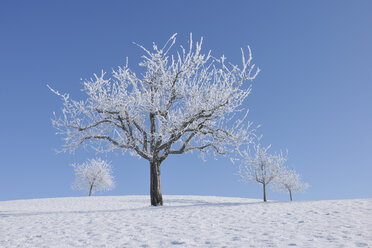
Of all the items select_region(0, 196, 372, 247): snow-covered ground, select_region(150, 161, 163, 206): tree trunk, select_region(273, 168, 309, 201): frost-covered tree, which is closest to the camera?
select_region(0, 196, 372, 247): snow-covered ground

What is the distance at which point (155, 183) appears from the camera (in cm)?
1586

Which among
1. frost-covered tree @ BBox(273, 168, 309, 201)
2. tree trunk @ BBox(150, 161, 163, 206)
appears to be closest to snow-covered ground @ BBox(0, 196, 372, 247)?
tree trunk @ BBox(150, 161, 163, 206)

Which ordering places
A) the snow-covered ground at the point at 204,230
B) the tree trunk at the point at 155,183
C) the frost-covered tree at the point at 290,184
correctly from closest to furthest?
the snow-covered ground at the point at 204,230 < the tree trunk at the point at 155,183 < the frost-covered tree at the point at 290,184

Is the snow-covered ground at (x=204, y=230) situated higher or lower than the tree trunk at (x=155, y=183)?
lower

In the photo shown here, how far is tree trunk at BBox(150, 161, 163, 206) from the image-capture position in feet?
52.0

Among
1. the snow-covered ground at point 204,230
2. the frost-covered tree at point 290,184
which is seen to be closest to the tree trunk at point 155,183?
the snow-covered ground at point 204,230

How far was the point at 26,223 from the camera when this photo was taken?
10.9m

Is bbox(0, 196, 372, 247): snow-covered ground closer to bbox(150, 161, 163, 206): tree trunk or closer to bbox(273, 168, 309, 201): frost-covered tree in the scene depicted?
bbox(150, 161, 163, 206): tree trunk

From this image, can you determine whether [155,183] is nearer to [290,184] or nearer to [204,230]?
[204,230]

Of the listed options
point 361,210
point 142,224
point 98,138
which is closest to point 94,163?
point 98,138

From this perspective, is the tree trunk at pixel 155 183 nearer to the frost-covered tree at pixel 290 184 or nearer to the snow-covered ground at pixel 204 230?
the snow-covered ground at pixel 204 230

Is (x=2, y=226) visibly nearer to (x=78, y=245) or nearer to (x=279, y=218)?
(x=78, y=245)

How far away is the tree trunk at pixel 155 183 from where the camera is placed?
15.8 meters

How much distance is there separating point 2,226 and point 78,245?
5121 millimetres
